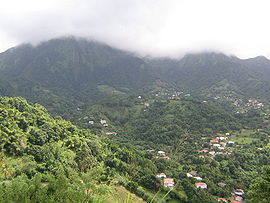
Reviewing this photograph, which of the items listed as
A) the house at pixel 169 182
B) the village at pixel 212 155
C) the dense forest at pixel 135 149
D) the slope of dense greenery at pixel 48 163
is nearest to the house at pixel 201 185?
the village at pixel 212 155

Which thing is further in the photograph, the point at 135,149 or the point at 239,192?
the point at 135,149

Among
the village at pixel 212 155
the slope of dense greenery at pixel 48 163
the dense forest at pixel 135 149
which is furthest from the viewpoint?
the village at pixel 212 155

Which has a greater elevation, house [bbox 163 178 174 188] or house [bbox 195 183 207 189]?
house [bbox 163 178 174 188]

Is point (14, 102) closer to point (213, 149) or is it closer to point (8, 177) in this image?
point (8, 177)

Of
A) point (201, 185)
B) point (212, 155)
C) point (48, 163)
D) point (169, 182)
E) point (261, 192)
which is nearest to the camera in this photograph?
point (261, 192)

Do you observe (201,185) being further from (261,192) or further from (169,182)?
(261,192)

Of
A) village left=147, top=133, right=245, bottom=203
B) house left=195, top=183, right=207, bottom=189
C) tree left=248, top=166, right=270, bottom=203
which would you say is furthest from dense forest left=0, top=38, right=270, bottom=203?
house left=195, top=183, right=207, bottom=189

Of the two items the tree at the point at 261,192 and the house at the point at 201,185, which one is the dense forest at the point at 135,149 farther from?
the house at the point at 201,185

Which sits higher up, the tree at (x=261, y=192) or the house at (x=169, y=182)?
the tree at (x=261, y=192)

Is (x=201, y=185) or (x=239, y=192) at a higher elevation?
(x=201, y=185)

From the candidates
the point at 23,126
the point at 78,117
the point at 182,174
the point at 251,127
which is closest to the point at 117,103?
the point at 78,117

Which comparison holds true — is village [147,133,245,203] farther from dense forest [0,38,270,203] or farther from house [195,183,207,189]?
dense forest [0,38,270,203]

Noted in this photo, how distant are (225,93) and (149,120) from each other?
3253 inches

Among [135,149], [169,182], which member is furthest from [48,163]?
[135,149]
